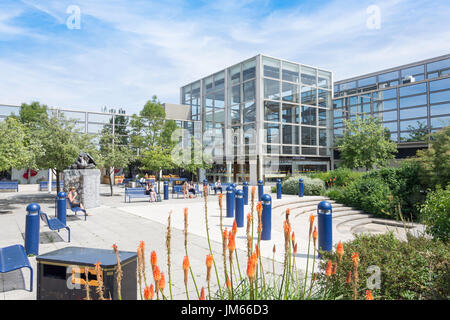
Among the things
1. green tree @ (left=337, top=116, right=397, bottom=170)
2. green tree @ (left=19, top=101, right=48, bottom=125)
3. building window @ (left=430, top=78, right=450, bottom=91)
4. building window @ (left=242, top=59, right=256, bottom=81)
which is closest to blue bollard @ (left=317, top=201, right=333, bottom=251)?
green tree @ (left=337, top=116, right=397, bottom=170)

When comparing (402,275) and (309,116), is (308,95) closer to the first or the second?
(309,116)

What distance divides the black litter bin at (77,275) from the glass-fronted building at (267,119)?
94.3 feet

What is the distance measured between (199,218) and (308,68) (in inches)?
1195

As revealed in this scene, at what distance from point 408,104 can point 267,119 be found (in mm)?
14727

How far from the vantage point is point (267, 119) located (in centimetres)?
3216

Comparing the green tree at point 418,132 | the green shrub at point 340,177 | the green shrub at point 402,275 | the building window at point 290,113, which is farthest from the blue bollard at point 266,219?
the green tree at point 418,132

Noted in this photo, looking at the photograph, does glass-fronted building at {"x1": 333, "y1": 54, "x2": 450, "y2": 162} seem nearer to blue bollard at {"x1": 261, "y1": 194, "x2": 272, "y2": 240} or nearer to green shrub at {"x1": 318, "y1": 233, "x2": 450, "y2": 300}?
blue bollard at {"x1": 261, "y1": 194, "x2": 272, "y2": 240}

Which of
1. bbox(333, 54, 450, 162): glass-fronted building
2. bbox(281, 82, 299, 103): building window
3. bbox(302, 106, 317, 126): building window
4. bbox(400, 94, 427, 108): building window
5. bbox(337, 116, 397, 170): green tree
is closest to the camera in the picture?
bbox(337, 116, 397, 170): green tree

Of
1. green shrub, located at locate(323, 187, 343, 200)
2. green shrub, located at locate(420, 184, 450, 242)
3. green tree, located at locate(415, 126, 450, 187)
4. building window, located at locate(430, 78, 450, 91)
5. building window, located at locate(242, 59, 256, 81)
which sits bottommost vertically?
green shrub, located at locate(323, 187, 343, 200)

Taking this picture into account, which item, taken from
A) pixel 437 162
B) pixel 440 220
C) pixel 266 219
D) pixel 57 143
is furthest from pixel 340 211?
pixel 57 143

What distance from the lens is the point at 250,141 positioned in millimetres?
32344

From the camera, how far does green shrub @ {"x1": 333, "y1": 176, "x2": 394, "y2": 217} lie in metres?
12.9

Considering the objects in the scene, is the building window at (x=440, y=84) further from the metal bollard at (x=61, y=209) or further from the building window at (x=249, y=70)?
the metal bollard at (x=61, y=209)
